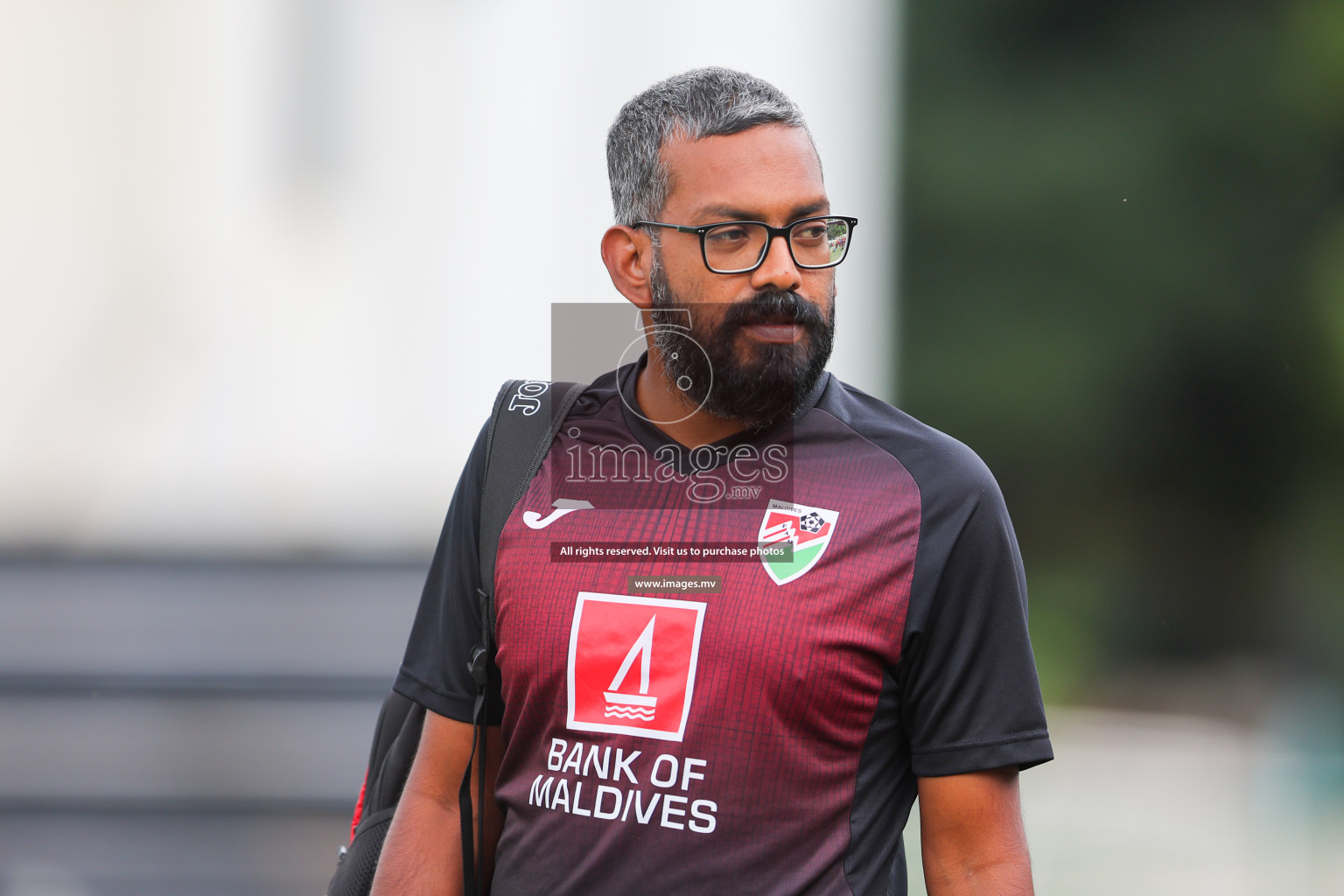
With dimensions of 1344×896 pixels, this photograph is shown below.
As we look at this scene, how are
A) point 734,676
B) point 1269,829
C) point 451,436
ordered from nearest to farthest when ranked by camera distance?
point 734,676, point 451,436, point 1269,829

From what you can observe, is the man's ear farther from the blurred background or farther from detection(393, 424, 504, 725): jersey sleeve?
the blurred background

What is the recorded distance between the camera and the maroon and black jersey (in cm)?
123

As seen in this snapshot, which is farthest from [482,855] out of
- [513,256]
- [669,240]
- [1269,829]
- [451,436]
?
[1269,829]

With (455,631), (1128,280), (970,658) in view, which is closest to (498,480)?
(455,631)

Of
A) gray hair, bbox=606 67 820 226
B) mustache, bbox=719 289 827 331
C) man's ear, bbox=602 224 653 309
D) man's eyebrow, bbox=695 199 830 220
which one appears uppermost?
gray hair, bbox=606 67 820 226

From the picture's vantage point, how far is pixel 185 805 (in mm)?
2963

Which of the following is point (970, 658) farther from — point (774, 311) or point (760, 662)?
point (774, 311)

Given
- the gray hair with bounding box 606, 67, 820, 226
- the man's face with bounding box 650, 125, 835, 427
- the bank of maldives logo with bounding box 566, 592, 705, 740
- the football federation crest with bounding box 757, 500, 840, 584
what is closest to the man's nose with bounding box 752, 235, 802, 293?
the man's face with bounding box 650, 125, 835, 427

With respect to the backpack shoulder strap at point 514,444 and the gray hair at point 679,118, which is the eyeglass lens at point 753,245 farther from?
the backpack shoulder strap at point 514,444

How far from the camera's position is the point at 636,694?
128 cm

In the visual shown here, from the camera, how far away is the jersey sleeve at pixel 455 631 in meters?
1.44

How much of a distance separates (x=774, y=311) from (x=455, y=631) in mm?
584

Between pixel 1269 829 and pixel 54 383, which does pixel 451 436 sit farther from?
pixel 1269 829

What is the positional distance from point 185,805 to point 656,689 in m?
2.23
